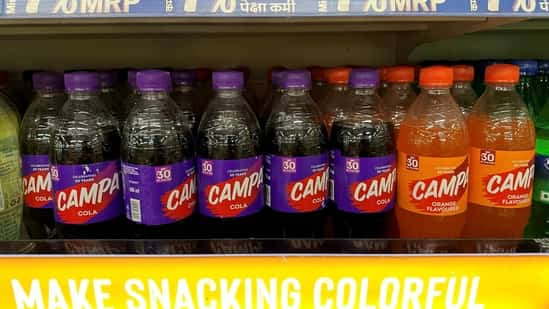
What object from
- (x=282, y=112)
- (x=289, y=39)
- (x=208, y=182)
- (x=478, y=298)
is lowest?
(x=478, y=298)

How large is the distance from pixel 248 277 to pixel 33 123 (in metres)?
0.74

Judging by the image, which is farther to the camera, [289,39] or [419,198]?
[289,39]

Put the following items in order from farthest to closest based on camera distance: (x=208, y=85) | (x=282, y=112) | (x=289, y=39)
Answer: (x=289, y=39) < (x=208, y=85) < (x=282, y=112)

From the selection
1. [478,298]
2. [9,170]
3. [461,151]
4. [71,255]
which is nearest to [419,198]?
[461,151]

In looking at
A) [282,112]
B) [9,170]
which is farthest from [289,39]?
[9,170]

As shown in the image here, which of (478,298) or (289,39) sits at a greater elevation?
(289,39)

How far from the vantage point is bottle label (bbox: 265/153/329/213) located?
106 cm

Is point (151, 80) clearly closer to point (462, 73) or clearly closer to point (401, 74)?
point (401, 74)

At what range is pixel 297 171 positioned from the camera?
1.05 meters

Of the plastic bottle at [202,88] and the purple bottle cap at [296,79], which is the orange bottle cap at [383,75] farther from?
the plastic bottle at [202,88]

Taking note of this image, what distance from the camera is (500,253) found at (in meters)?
0.83

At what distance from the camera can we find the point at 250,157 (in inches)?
42.0

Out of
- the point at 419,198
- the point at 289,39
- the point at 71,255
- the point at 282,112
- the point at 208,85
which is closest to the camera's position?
the point at 71,255

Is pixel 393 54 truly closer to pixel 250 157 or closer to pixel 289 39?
pixel 289 39
